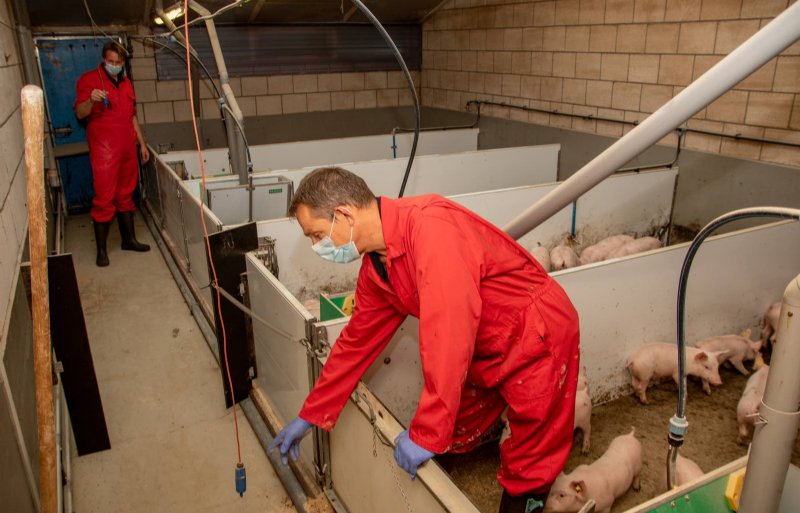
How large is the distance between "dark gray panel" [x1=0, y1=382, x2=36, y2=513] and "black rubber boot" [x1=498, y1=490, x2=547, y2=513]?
1259 mm

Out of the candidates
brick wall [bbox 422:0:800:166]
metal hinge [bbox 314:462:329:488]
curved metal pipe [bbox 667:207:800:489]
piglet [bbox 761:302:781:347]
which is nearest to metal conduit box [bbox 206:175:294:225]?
metal hinge [bbox 314:462:329:488]

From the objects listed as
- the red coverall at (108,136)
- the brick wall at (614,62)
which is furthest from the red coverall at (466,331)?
the red coverall at (108,136)

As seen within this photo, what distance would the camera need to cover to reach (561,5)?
4.95m

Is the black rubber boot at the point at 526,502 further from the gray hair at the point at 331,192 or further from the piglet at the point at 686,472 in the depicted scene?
the gray hair at the point at 331,192

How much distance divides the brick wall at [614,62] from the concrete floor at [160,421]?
3584mm

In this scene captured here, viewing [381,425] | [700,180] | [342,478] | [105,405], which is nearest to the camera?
[381,425]

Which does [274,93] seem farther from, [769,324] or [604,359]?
[769,324]

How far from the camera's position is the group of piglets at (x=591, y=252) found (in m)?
3.38

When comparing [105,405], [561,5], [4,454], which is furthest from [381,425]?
[561,5]

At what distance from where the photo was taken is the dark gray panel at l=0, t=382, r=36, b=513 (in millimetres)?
1314

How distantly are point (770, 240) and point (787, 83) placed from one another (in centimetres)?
125

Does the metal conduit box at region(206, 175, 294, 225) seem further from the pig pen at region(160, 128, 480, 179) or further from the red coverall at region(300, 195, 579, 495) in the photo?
the red coverall at region(300, 195, 579, 495)

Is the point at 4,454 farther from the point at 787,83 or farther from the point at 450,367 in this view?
the point at 787,83

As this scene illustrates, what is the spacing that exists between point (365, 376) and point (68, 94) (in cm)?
507
